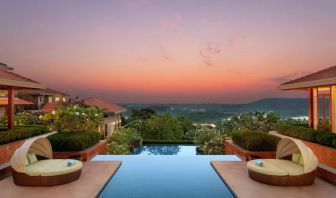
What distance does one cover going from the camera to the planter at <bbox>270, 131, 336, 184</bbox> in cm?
685

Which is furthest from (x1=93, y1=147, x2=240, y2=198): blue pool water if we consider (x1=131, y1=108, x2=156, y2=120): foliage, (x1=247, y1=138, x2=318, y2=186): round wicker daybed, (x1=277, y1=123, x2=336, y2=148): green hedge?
(x1=131, y1=108, x2=156, y2=120): foliage

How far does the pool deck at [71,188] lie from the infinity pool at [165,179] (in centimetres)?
23

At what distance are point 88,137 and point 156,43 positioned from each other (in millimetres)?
8552

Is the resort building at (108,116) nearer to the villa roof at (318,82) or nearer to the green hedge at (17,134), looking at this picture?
the green hedge at (17,134)

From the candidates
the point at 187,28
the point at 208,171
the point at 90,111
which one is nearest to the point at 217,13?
the point at 187,28

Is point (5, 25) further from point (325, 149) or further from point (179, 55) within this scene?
point (325, 149)

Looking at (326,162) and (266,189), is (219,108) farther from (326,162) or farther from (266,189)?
(266,189)

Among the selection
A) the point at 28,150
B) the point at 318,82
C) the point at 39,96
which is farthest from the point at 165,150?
the point at 39,96

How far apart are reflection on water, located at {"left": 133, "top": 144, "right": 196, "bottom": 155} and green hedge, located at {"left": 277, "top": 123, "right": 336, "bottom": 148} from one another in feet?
28.1

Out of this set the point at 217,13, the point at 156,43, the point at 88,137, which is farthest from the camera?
the point at 156,43

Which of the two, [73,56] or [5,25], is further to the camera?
[73,56]

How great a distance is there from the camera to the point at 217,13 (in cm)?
1391

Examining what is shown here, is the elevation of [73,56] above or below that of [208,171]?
above

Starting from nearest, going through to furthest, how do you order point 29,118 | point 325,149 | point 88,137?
point 325,149 → point 88,137 → point 29,118
